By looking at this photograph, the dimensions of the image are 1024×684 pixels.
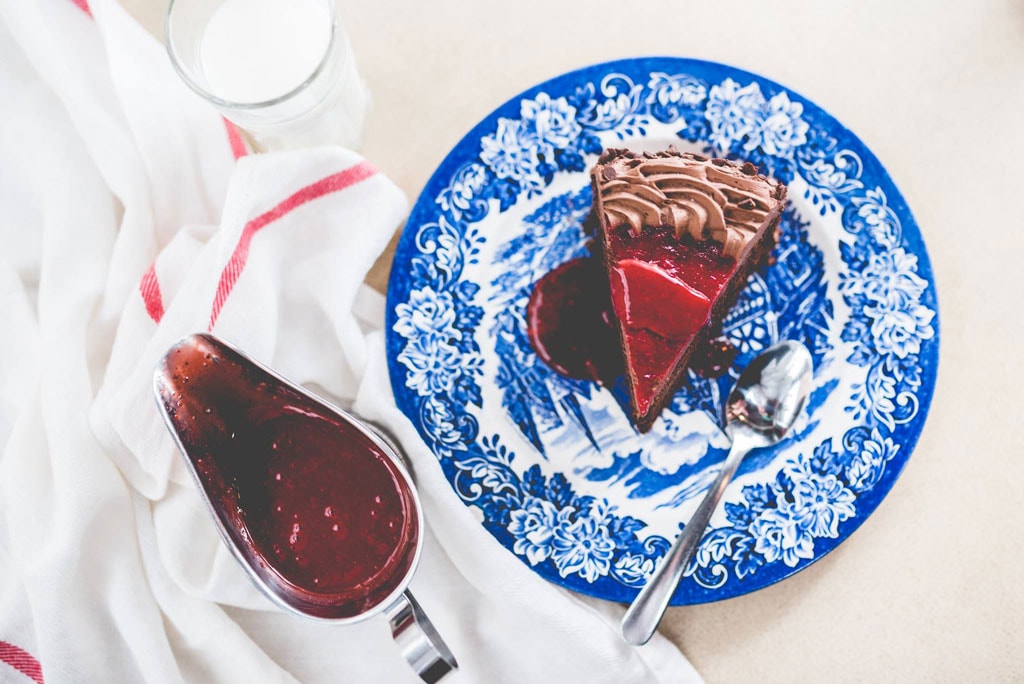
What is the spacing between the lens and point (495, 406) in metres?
1.65

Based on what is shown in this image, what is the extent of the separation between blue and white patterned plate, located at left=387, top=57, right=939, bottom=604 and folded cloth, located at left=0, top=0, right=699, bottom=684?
0.10 m

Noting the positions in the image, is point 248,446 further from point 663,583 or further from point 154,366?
point 663,583

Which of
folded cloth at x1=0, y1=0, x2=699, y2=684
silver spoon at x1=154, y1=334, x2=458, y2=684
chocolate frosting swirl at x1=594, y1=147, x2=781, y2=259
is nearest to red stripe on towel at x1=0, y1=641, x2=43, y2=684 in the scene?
folded cloth at x1=0, y1=0, x2=699, y2=684

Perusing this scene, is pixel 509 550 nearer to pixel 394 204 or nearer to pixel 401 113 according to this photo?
pixel 394 204

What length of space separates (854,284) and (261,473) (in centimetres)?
123

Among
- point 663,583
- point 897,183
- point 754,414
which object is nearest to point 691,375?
point 754,414

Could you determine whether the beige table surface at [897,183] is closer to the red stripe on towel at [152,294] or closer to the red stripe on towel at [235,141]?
the red stripe on towel at [235,141]

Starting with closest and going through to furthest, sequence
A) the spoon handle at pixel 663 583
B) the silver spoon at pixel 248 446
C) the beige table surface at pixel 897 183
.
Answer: the silver spoon at pixel 248 446, the spoon handle at pixel 663 583, the beige table surface at pixel 897 183

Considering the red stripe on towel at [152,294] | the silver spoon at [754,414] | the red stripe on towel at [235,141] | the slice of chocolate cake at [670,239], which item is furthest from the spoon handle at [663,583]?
the red stripe on towel at [235,141]

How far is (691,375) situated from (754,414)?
16 centimetres

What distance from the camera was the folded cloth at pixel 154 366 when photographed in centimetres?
151

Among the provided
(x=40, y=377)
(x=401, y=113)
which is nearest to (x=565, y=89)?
(x=401, y=113)

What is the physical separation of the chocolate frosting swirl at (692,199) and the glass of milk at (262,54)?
594 millimetres

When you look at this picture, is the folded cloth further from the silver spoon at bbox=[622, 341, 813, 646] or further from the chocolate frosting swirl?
the chocolate frosting swirl
